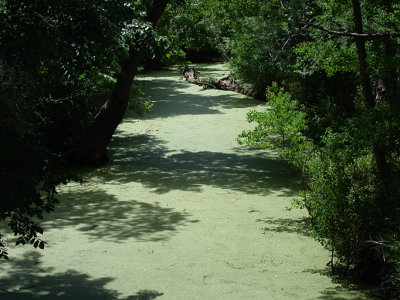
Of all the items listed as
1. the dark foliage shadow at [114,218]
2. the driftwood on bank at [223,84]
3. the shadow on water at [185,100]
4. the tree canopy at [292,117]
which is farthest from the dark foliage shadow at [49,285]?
the driftwood on bank at [223,84]

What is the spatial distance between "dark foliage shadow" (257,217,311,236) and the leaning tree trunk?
3823 millimetres

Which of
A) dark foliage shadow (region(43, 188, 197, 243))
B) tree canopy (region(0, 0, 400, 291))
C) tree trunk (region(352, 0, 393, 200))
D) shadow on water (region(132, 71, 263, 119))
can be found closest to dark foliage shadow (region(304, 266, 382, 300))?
tree canopy (region(0, 0, 400, 291))

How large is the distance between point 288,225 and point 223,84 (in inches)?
517

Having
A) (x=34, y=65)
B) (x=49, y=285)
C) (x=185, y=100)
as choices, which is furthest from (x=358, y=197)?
(x=185, y=100)

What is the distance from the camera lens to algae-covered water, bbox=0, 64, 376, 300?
429 cm

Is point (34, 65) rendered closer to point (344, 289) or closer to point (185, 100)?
point (344, 289)

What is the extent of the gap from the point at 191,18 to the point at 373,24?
8.35 m

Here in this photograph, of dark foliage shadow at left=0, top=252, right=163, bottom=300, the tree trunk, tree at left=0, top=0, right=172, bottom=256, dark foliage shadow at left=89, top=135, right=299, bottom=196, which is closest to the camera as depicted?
tree at left=0, top=0, right=172, bottom=256

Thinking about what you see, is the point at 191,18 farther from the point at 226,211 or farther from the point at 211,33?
the point at 226,211

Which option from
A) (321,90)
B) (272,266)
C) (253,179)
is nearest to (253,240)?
(272,266)

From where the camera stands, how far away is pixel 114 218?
626 cm

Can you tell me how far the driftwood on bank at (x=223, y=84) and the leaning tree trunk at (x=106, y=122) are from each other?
281 inches

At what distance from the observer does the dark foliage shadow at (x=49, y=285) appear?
4.04 metres

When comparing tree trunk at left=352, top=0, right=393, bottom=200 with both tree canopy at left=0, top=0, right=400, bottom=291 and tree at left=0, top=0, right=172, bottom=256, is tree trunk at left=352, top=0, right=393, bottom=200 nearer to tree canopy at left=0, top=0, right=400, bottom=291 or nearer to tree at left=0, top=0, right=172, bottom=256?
tree canopy at left=0, top=0, right=400, bottom=291
